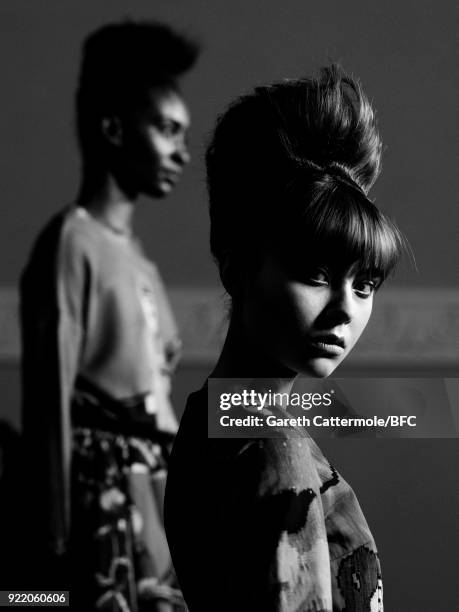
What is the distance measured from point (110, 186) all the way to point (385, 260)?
927 mm

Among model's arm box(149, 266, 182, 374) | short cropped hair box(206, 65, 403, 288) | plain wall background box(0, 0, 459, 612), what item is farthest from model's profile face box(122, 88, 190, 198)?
short cropped hair box(206, 65, 403, 288)

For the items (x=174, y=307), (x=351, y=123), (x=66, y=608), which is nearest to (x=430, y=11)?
(x=174, y=307)

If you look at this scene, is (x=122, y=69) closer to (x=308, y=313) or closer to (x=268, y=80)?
→ (x=268, y=80)

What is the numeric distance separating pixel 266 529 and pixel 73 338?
2.84 feet

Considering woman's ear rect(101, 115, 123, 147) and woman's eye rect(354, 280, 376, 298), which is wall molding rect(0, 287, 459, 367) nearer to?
woman's ear rect(101, 115, 123, 147)

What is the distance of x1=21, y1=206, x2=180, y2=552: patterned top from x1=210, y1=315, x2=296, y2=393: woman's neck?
78cm

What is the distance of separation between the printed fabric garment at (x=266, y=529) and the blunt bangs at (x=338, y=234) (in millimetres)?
79

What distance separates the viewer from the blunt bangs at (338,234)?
17.6 inches

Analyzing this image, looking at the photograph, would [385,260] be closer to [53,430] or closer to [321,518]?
[321,518]

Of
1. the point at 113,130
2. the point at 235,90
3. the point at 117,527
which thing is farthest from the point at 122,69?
the point at 235,90

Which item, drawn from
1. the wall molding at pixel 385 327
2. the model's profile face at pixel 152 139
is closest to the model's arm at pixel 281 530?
the model's profile face at pixel 152 139

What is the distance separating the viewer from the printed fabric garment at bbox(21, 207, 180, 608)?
124 cm

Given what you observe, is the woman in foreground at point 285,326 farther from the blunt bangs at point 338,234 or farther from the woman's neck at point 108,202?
the woman's neck at point 108,202

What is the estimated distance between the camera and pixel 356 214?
46 cm
